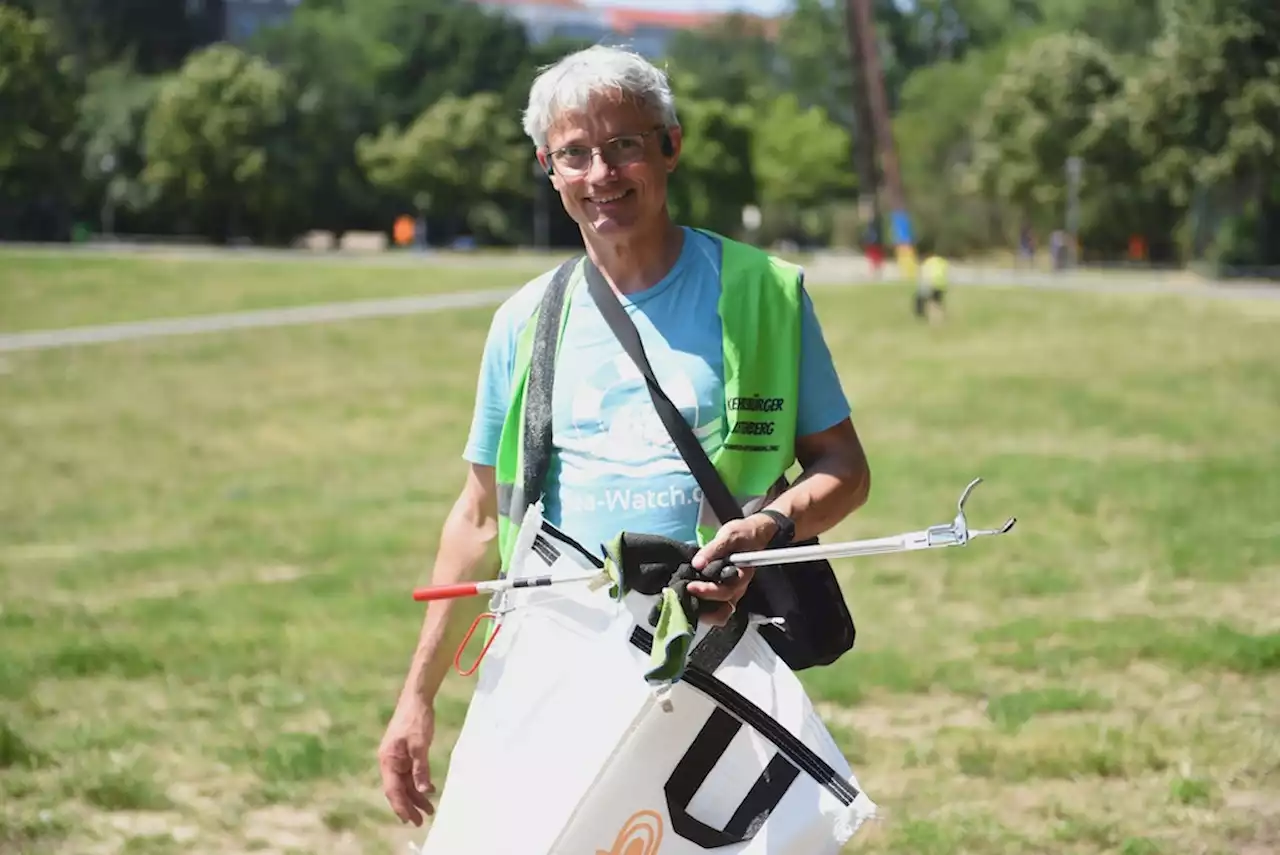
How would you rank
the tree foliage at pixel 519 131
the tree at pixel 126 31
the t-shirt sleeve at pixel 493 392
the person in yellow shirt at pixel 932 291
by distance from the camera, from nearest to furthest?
the t-shirt sleeve at pixel 493 392 → the person in yellow shirt at pixel 932 291 → the tree foliage at pixel 519 131 → the tree at pixel 126 31

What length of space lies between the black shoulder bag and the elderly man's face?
131mm

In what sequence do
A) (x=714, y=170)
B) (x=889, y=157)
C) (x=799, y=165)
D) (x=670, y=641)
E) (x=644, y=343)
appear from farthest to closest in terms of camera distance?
(x=799, y=165), (x=714, y=170), (x=889, y=157), (x=644, y=343), (x=670, y=641)

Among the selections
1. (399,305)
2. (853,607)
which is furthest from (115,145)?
(853,607)

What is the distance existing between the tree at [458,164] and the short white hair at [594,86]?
73.2m

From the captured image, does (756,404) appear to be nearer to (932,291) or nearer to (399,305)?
(932,291)

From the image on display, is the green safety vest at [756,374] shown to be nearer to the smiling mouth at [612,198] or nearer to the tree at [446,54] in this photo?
the smiling mouth at [612,198]

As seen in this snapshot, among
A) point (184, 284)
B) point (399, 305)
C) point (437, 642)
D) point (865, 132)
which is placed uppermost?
point (437, 642)

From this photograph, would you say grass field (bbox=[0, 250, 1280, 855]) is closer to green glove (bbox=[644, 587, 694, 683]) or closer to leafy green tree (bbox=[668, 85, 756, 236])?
green glove (bbox=[644, 587, 694, 683])

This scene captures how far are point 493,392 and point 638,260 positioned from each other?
1.30ft

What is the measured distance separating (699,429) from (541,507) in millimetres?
322

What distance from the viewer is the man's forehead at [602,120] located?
3.04 metres

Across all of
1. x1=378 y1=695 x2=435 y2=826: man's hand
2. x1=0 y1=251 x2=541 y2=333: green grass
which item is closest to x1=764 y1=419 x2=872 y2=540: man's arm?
x1=378 y1=695 x2=435 y2=826: man's hand

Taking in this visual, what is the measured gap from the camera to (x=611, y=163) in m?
3.05

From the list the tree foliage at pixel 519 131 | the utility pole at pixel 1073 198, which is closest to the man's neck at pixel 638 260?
the tree foliage at pixel 519 131
